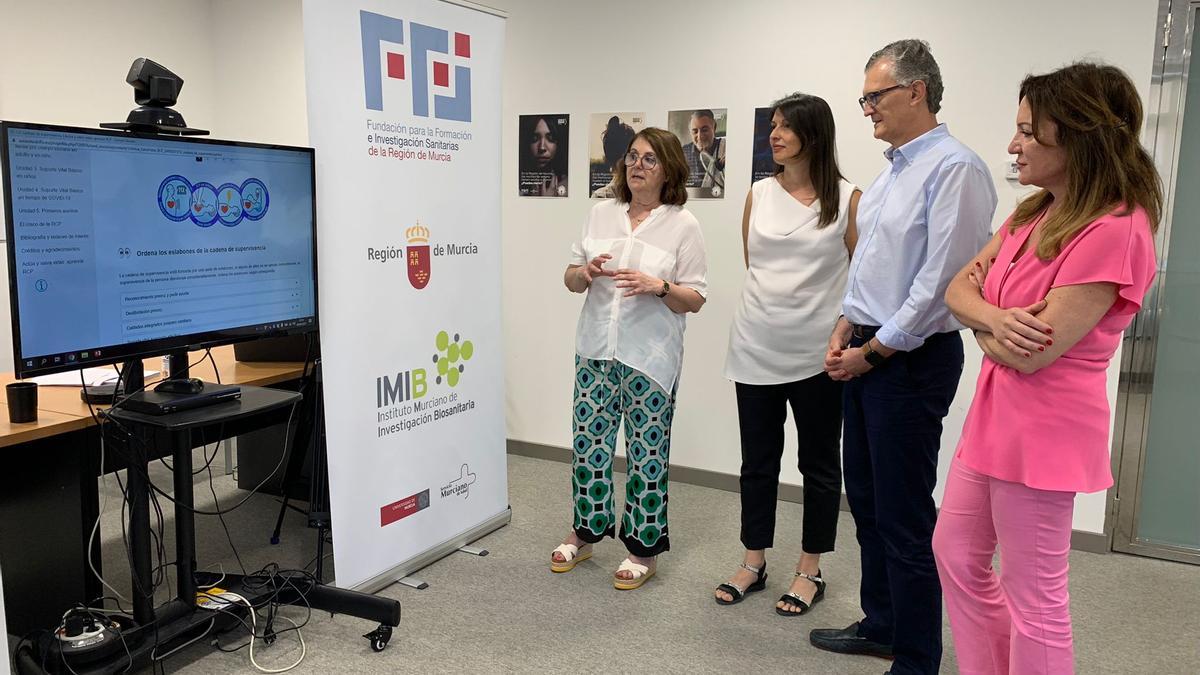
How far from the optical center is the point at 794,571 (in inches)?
126

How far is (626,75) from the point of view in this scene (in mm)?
4168

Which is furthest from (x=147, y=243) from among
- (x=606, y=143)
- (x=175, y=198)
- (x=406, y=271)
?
(x=606, y=143)

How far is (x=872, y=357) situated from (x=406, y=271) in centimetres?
150

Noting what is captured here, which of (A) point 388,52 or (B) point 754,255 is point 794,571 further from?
(A) point 388,52

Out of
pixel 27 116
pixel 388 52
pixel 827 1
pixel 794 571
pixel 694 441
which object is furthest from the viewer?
pixel 27 116

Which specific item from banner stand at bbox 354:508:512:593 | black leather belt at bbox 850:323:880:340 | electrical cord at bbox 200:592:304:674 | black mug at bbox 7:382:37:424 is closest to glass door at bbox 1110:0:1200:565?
black leather belt at bbox 850:323:880:340

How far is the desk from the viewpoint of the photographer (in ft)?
7.96

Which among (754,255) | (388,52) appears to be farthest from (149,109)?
(754,255)

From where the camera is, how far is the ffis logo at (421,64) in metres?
2.70

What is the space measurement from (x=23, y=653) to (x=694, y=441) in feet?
9.03

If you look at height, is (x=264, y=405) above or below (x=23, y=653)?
above

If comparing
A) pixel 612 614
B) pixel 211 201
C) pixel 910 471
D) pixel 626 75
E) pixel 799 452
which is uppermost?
pixel 626 75

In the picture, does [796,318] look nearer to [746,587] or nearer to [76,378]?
[746,587]

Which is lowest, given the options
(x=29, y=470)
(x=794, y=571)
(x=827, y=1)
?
(x=794, y=571)
